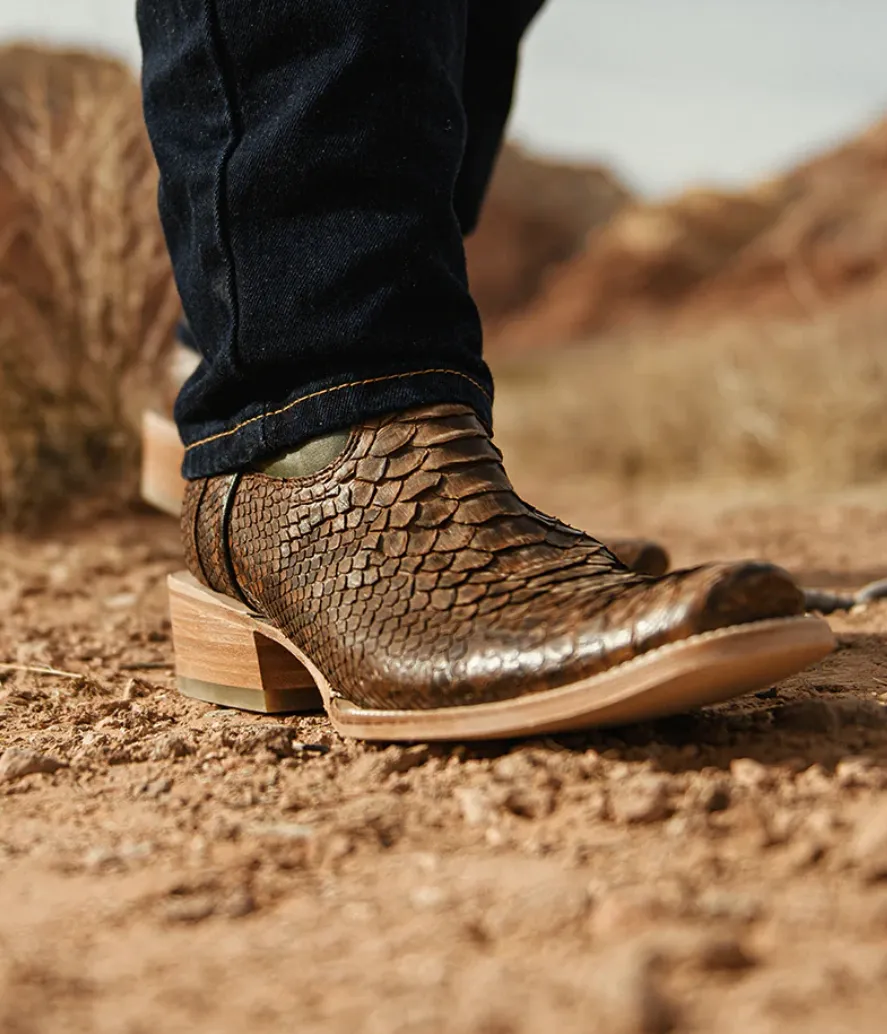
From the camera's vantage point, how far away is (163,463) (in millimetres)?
2023

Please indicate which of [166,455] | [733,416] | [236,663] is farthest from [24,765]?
[733,416]

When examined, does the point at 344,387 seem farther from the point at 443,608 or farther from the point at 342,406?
the point at 443,608

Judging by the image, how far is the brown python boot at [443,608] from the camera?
95 centimetres

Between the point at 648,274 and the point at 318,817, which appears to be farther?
the point at 648,274

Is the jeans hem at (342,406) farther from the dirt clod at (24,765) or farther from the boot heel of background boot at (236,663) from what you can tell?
the dirt clod at (24,765)

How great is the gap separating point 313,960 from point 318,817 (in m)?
0.22

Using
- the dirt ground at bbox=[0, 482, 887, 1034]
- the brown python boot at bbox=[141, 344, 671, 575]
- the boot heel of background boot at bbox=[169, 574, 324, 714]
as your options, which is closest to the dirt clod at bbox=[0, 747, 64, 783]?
the dirt ground at bbox=[0, 482, 887, 1034]

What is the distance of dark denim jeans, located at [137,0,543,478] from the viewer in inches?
45.3

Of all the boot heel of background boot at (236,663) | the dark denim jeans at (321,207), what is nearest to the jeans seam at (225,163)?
the dark denim jeans at (321,207)

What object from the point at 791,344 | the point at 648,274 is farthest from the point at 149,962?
the point at 648,274

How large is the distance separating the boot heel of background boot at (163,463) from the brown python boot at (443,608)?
0.66 m

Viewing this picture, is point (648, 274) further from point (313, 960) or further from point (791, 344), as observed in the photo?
point (313, 960)

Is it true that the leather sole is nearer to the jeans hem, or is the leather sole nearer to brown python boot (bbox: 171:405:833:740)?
brown python boot (bbox: 171:405:833:740)

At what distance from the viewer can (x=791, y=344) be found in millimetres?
5512
